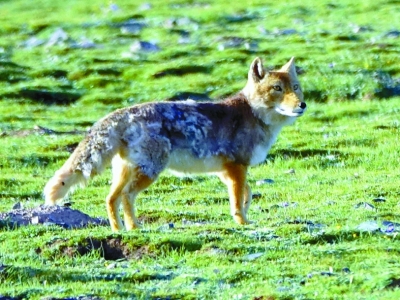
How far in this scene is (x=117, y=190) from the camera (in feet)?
50.4

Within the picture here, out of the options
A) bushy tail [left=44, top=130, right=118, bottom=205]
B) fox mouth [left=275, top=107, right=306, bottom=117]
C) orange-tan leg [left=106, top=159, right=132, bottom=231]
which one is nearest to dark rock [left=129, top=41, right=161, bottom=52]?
fox mouth [left=275, top=107, right=306, bottom=117]

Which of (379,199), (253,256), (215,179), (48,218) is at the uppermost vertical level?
(253,256)

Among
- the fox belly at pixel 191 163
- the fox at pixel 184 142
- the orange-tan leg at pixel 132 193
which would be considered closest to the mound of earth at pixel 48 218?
the fox at pixel 184 142

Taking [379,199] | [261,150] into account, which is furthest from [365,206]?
[261,150]

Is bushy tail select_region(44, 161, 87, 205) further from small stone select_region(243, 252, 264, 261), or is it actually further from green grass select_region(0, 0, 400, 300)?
small stone select_region(243, 252, 264, 261)

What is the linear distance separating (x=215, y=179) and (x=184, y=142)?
7.67m

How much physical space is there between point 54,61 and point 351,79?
18211 mm

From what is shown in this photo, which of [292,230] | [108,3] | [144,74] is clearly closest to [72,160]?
[292,230]

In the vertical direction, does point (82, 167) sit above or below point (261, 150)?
above

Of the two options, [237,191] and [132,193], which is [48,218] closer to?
[132,193]

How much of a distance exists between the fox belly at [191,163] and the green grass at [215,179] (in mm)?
957

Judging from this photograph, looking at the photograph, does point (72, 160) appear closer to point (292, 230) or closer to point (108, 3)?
point (292, 230)

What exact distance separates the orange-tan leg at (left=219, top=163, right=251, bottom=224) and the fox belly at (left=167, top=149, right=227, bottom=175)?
7.1 inches

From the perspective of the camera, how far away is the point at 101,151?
14.8 m
